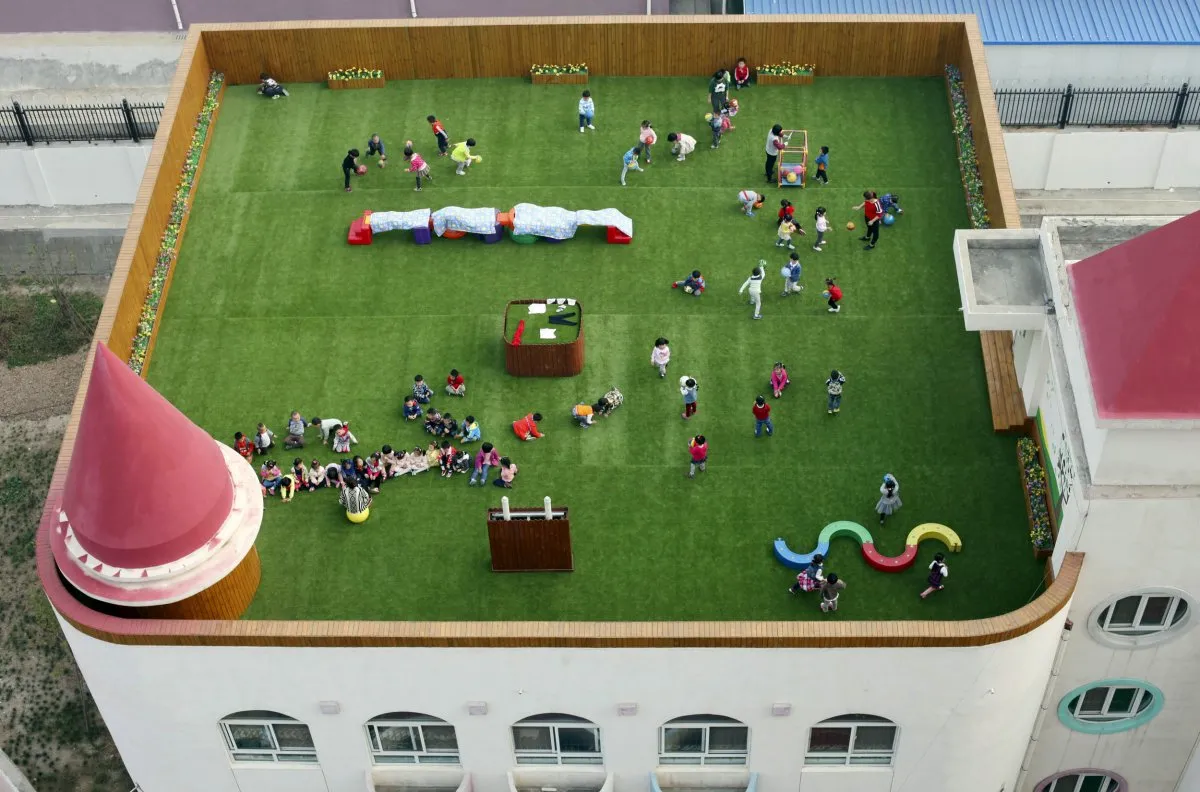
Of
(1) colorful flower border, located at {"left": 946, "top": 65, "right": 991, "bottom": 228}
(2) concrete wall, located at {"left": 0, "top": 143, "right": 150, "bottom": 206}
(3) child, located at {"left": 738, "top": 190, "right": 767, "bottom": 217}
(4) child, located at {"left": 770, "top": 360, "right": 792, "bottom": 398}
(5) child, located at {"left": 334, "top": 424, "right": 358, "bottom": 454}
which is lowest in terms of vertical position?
(2) concrete wall, located at {"left": 0, "top": 143, "right": 150, "bottom": 206}

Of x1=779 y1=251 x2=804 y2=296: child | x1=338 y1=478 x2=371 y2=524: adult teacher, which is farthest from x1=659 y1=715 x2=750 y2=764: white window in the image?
x1=779 y1=251 x2=804 y2=296: child

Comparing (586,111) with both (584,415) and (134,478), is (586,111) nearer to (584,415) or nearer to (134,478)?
(584,415)

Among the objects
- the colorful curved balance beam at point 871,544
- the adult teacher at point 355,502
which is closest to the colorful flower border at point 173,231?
the adult teacher at point 355,502

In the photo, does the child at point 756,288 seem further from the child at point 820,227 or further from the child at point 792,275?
the child at point 820,227

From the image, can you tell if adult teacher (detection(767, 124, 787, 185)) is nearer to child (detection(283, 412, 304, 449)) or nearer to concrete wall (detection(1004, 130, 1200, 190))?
child (detection(283, 412, 304, 449))

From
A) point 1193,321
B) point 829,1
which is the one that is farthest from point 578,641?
point 829,1

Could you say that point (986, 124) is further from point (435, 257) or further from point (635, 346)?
point (435, 257)
